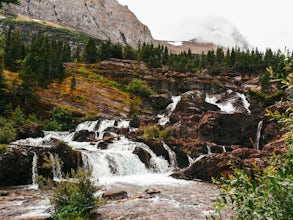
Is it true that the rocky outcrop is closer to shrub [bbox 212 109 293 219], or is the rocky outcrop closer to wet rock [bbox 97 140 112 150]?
wet rock [bbox 97 140 112 150]

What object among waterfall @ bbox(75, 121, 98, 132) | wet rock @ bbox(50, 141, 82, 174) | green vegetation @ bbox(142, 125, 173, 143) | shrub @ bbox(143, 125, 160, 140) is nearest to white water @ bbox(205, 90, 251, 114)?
green vegetation @ bbox(142, 125, 173, 143)

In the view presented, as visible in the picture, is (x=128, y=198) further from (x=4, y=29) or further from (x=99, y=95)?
(x=4, y=29)

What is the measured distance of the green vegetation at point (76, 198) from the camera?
Result: 14.1 m

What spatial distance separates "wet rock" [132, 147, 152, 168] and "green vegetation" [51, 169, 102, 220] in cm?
1949

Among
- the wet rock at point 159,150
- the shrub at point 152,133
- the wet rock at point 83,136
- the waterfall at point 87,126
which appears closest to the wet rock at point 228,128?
the shrub at point 152,133

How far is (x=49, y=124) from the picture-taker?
178 feet

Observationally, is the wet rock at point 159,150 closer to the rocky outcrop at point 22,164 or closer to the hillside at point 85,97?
the rocky outcrop at point 22,164

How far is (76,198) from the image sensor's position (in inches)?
570

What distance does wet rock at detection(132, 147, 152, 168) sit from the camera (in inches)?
1348

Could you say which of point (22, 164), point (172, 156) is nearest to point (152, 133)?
point (172, 156)

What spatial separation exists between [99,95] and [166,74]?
33297 mm

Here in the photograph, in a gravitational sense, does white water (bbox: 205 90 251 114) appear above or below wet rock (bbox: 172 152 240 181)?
above

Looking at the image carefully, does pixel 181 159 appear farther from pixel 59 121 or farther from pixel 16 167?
pixel 59 121

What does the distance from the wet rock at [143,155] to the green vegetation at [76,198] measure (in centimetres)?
1949
